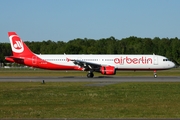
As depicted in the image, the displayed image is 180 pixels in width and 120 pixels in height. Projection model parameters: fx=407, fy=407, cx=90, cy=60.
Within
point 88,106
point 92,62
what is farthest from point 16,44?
point 88,106

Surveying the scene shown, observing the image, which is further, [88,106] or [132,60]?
[132,60]

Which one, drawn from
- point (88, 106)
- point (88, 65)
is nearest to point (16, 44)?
point (88, 65)

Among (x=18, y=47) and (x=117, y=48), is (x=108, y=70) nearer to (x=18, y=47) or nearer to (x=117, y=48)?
(x=18, y=47)

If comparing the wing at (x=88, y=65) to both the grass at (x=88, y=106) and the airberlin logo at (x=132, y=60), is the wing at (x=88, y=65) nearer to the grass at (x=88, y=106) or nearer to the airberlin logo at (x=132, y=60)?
the airberlin logo at (x=132, y=60)

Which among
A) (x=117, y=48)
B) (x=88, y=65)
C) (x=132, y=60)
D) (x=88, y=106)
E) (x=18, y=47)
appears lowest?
(x=88, y=106)

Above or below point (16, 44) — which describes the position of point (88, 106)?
below

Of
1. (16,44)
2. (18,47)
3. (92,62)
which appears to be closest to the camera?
(92,62)

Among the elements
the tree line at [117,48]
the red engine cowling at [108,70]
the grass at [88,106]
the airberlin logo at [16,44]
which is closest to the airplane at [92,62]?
the airberlin logo at [16,44]

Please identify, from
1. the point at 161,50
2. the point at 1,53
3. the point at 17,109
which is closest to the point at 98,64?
the point at 17,109

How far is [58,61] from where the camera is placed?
170ft

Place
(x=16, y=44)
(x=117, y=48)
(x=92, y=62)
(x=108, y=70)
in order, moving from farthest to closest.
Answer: (x=117, y=48)
(x=16, y=44)
(x=92, y=62)
(x=108, y=70)

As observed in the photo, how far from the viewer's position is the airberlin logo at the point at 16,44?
5306cm

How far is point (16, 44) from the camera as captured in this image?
53562 mm

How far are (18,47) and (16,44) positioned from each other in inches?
27.1
